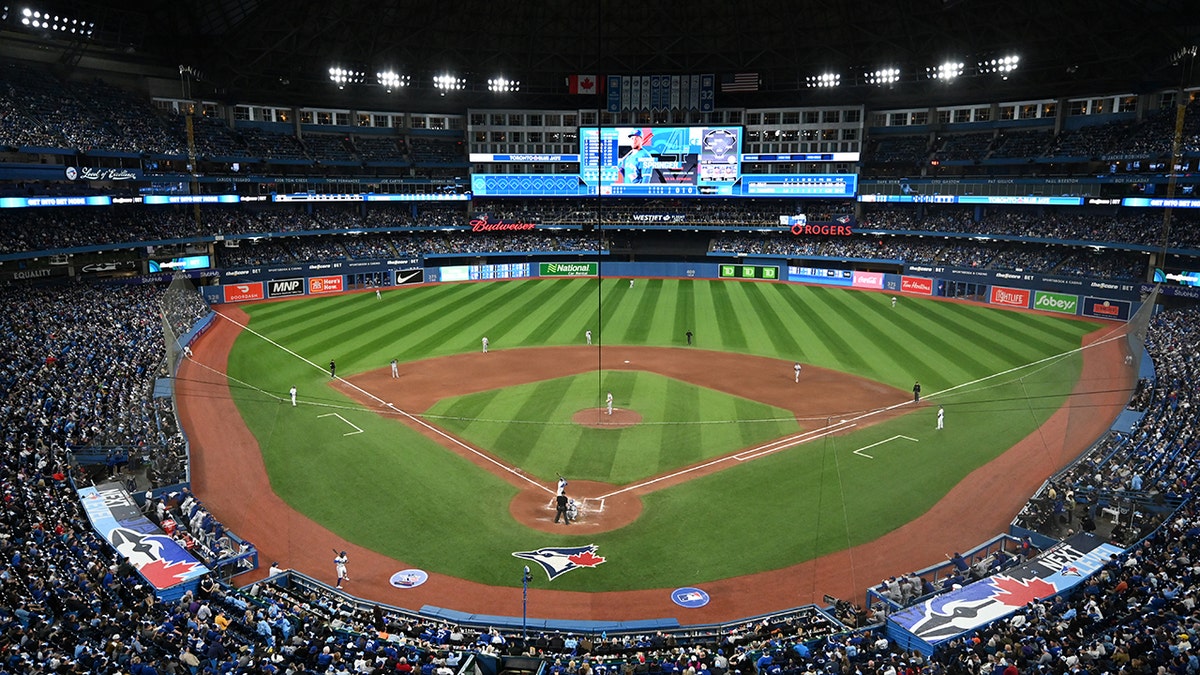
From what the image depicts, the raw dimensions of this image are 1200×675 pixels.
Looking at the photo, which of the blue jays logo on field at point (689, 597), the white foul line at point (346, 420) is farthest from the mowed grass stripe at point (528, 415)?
the blue jays logo on field at point (689, 597)

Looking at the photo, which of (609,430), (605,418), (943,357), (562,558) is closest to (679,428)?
(609,430)

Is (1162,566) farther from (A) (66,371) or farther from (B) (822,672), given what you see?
(A) (66,371)

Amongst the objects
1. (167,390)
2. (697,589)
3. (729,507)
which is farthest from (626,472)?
(167,390)

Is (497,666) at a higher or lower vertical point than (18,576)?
lower

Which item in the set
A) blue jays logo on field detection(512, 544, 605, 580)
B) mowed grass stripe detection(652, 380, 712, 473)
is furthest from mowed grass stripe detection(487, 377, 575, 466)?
blue jays logo on field detection(512, 544, 605, 580)

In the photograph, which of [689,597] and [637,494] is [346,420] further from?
[689,597]

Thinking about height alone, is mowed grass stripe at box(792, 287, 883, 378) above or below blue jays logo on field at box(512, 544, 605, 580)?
above

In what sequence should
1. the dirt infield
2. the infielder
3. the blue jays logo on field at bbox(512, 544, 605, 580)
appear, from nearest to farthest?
the dirt infield, the infielder, the blue jays logo on field at bbox(512, 544, 605, 580)

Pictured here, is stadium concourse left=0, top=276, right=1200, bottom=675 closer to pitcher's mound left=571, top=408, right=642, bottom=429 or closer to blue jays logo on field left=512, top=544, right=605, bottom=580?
blue jays logo on field left=512, top=544, right=605, bottom=580
